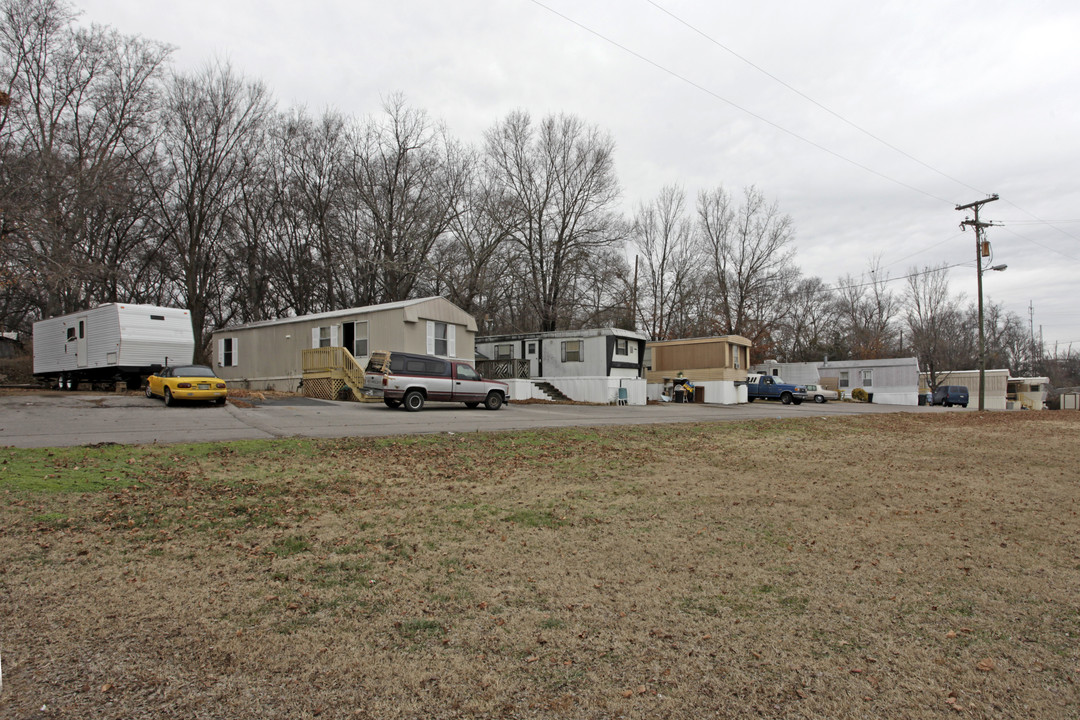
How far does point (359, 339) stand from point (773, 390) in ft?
87.6

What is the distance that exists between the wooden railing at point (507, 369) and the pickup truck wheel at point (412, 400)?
11887 millimetres

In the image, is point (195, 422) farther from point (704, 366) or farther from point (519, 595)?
point (704, 366)

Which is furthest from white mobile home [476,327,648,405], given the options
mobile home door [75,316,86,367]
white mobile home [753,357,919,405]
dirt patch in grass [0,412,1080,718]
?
dirt patch in grass [0,412,1080,718]

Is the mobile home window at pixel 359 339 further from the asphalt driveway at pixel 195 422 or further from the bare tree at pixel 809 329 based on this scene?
the bare tree at pixel 809 329

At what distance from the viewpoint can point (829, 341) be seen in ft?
202

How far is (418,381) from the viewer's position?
1997cm

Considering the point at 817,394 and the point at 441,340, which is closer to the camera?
the point at 441,340

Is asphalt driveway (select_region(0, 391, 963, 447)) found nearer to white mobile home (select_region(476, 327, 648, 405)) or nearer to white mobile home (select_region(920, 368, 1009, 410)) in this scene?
white mobile home (select_region(476, 327, 648, 405))

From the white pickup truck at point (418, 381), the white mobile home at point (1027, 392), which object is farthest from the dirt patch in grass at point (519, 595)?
the white mobile home at point (1027, 392)

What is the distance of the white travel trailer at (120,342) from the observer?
20.7 meters

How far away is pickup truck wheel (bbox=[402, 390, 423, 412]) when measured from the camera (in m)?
19.7

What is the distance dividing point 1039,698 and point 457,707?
2765 mm

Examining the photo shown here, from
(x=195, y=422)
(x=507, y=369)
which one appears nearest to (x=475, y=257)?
(x=507, y=369)

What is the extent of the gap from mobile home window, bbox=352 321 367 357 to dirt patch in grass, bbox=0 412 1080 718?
57.4ft
